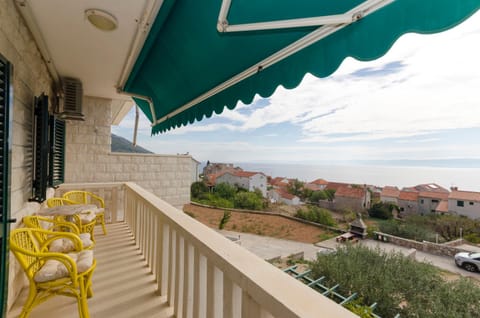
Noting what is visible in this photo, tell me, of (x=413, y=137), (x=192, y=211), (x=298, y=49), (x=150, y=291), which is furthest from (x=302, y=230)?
(x=298, y=49)

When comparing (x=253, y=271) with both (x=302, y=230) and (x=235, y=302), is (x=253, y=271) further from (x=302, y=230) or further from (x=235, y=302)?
(x=302, y=230)

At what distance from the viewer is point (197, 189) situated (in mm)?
6430

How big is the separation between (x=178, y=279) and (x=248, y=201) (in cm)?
386

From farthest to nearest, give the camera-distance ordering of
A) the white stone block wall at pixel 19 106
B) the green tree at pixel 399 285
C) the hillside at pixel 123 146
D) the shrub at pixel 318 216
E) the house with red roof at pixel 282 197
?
the hillside at pixel 123 146
the house with red roof at pixel 282 197
the shrub at pixel 318 216
the green tree at pixel 399 285
the white stone block wall at pixel 19 106

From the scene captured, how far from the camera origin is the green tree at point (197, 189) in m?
6.22

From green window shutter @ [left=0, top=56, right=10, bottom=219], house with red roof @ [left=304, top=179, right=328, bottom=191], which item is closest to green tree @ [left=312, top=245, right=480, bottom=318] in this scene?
house with red roof @ [left=304, top=179, right=328, bottom=191]

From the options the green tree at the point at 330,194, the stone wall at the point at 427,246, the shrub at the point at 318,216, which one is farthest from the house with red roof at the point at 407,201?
the green tree at the point at 330,194

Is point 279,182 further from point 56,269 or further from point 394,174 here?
point 56,269

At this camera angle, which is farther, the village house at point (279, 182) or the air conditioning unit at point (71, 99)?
the village house at point (279, 182)

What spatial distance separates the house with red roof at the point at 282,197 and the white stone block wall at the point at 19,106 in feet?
13.3

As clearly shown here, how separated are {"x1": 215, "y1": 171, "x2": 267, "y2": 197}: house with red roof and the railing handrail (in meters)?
4.31

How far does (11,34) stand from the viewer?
1.78 meters

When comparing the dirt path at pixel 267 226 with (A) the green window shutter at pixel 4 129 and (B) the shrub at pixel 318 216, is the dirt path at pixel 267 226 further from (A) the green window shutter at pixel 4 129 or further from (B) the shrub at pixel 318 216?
(A) the green window shutter at pixel 4 129

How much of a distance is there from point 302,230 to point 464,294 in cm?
196
